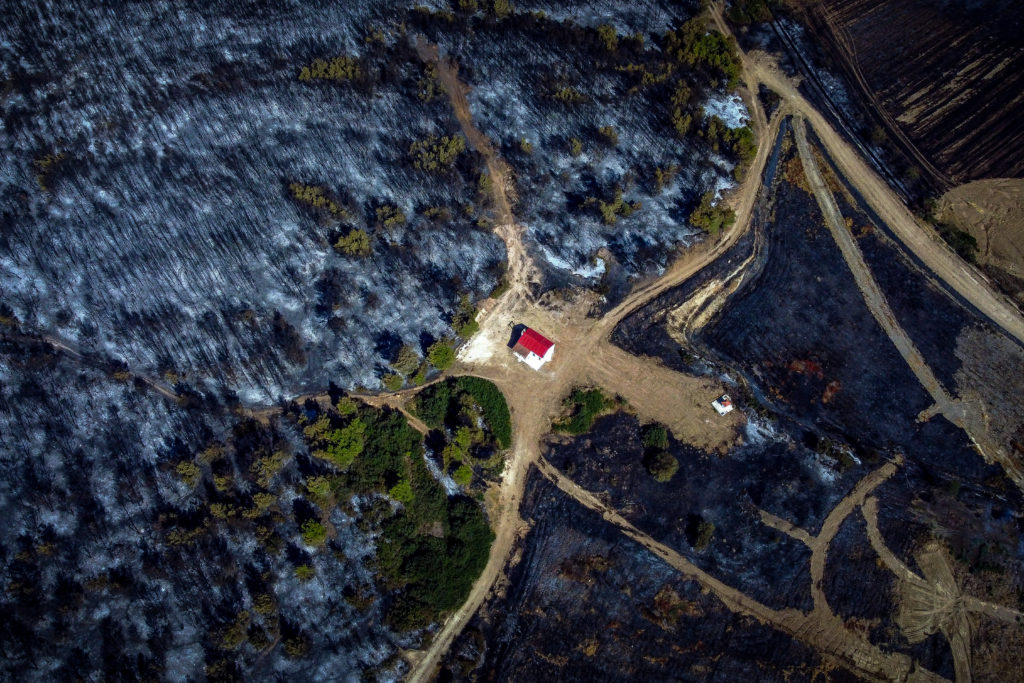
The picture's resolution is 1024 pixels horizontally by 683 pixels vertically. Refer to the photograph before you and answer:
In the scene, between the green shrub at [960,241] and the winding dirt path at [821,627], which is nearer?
the winding dirt path at [821,627]

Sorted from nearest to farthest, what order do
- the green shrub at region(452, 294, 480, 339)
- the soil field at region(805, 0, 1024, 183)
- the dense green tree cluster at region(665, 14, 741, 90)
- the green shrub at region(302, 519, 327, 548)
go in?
the green shrub at region(302, 519, 327, 548)
the green shrub at region(452, 294, 480, 339)
the soil field at region(805, 0, 1024, 183)
the dense green tree cluster at region(665, 14, 741, 90)

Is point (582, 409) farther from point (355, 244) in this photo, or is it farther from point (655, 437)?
point (355, 244)

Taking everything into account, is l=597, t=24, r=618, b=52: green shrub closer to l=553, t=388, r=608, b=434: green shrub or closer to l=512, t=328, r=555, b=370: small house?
l=512, t=328, r=555, b=370: small house

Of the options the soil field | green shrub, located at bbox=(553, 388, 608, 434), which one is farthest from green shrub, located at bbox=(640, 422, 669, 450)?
the soil field

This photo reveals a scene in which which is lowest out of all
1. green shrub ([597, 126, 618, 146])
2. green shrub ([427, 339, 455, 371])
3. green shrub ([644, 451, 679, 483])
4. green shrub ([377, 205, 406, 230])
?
green shrub ([644, 451, 679, 483])

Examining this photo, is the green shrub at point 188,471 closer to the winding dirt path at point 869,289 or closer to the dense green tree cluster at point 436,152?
the dense green tree cluster at point 436,152

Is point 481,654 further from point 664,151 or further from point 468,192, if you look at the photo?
point 664,151

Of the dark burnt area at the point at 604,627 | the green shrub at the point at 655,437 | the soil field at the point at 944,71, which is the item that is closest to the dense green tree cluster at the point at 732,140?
the soil field at the point at 944,71

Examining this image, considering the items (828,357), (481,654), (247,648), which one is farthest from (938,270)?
(247,648)
